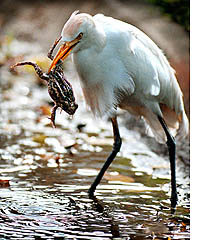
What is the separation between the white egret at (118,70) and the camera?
4.12 m

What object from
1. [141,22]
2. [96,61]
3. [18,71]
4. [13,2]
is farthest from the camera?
[13,2]

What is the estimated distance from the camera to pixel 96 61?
424cm

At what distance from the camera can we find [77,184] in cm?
505

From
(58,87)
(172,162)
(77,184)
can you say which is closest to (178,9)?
(172,162)

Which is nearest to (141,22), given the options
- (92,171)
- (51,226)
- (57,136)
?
(57,136)

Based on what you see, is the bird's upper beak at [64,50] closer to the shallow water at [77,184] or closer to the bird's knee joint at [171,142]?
the shallow water at [77,184]

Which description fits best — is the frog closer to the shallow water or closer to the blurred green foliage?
the shallow water

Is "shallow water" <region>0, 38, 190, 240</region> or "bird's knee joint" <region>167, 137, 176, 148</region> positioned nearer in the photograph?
"shallow water" <region>0, 38, 190, 240</region>

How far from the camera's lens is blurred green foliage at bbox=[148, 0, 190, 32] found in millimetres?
8430

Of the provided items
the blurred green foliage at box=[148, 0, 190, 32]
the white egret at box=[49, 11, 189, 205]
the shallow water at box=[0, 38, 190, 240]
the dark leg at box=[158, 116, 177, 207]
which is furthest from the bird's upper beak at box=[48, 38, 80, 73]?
the blurred green foliage at box=[148, 0, 190, 32]

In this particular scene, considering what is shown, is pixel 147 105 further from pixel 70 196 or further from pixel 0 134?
pixel 0 134

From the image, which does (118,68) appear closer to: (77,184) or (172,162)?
(172,162)

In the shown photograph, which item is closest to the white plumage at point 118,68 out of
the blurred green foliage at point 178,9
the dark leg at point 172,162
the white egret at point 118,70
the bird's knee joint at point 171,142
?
the white egret at point 118,70

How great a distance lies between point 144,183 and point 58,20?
824 cm
